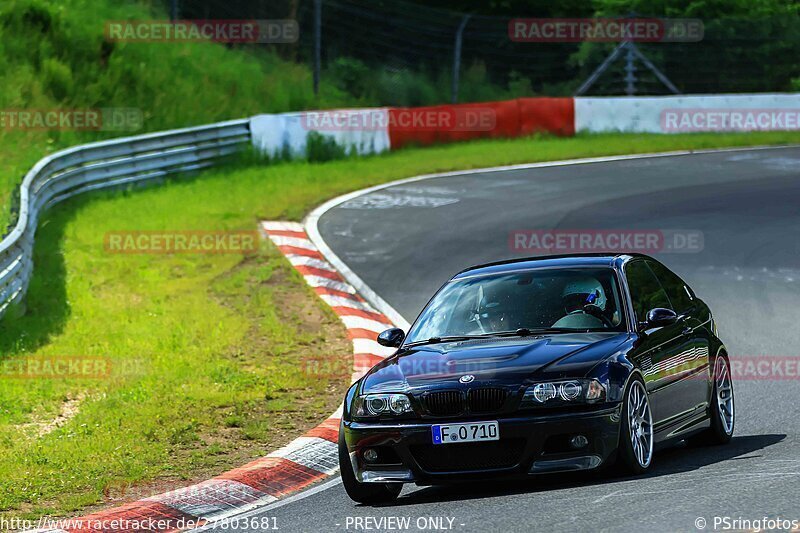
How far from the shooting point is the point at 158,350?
13.5 meters

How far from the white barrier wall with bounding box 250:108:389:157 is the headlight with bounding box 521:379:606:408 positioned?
19.9m

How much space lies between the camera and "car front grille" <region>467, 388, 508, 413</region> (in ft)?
25.3

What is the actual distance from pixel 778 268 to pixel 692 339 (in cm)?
724

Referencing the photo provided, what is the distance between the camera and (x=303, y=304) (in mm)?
15703

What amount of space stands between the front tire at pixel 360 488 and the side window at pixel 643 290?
1998 mm

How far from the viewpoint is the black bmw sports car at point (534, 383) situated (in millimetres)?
7660

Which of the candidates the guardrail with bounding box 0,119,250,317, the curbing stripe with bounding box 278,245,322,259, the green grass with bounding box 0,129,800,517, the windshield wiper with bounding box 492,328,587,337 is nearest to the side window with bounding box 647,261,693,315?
the windshield wiper with bounding box 492,328,587,337

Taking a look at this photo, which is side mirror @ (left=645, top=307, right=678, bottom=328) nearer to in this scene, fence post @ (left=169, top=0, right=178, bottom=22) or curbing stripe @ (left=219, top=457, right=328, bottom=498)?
curbing stripe @ (left=219, top=457, right=328, bottom=498)

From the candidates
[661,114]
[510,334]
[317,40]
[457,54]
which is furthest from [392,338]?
[457,54]

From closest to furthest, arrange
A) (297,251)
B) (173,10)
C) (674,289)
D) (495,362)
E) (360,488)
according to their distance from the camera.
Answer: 1. (495,362)
2. (360,488)
3. (674,289)
4. (297,251)
5. (173,10)

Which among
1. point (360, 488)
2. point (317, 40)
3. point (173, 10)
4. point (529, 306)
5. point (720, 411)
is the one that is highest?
point (173, 10)

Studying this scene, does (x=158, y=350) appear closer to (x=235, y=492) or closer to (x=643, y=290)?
(x=235, y=492)

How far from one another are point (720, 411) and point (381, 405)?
271cm

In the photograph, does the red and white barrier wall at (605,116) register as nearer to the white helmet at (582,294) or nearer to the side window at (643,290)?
the side window at (643,290)
